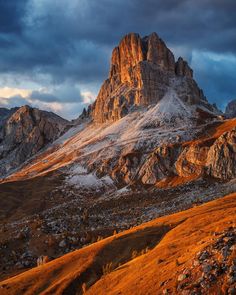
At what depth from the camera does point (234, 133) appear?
458 ft

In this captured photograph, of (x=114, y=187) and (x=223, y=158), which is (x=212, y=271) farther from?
(x=114, y=187)

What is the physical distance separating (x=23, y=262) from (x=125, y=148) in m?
108

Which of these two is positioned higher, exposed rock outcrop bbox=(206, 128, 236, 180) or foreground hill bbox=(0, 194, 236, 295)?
exposed rock outcrop bbox=(206, 128, 236, 180)

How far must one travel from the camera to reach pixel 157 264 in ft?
129

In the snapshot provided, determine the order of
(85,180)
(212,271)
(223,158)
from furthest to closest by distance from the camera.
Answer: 1. (85,180)
2. (223,158)
3. (212,271)

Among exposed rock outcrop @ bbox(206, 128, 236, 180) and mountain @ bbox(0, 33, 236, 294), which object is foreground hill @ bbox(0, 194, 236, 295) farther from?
exposed rock outcrop @ bbox(206, 128, 236, 180)

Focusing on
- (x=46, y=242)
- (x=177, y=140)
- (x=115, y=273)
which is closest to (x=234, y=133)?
(x=177, y=140)

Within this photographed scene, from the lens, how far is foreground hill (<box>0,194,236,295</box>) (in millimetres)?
30188

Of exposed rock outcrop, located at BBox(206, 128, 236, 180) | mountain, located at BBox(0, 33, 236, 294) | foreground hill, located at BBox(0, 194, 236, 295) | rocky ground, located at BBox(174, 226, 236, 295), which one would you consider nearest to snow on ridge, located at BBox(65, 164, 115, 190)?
mountain, located at BBox(0, 33, 236, 294)

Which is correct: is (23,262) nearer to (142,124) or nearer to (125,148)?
(125,148)

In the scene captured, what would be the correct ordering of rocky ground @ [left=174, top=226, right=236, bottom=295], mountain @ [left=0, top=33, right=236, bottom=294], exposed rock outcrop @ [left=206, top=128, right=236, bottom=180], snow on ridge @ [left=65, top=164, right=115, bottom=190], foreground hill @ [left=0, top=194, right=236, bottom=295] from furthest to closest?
snow on ridge @ [left=65, top=164, right=115, bottom=190] < exposed rock outcrop @ [left=206, top=128, right=236, bottom=180] < mountain @ [left=0, top=33, right=236, bottom=294] < foreground hill @ [left=0, top=194, right=236, bottom=295] < rocky ground @ [left=174, top=226, right=236, bottom=295]

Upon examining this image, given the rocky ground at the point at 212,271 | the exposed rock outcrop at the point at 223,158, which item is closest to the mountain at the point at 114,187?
the exposed rock outcrop at the point at 223,158

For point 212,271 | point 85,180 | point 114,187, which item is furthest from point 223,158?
point 212,271

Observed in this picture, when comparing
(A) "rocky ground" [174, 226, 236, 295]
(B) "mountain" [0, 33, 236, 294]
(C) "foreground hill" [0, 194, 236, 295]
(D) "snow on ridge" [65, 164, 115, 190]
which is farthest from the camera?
(D) "snow on ridge" [65, 164, 115, 190]
